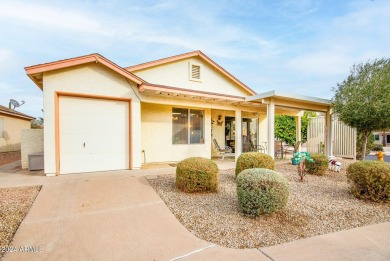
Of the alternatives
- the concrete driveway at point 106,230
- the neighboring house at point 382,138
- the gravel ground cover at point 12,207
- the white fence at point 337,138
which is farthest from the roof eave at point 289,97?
the neighboring house at point 382,138

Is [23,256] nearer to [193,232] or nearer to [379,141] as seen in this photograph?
[193,232]

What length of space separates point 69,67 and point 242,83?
345 inches

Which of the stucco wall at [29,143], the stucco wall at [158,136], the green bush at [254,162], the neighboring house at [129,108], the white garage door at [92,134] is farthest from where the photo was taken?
the stucco wall at [158,136]

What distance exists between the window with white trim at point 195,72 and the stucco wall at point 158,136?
230 centimetres

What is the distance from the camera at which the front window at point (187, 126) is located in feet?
32.0

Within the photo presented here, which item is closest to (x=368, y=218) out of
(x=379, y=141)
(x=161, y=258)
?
(x=161, y=258)

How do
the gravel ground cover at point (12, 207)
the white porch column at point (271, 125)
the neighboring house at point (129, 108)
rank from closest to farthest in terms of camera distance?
the gravel ground cover at point (12, 207) → the neighboring house at point (129, 108) → the white porch column at point (271, 125)

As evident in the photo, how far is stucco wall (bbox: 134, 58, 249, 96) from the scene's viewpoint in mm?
9867

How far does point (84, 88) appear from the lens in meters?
6.79

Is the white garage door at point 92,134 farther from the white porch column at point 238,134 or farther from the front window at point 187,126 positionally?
the white porch column at point 238,134

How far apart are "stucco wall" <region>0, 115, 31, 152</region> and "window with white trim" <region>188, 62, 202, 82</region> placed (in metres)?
16.2

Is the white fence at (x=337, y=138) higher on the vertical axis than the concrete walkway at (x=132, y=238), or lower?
higher

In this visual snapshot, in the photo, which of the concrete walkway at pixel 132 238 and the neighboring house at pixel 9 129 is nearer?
the concrete walkway at pixel 132 238

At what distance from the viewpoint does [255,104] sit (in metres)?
10.4
